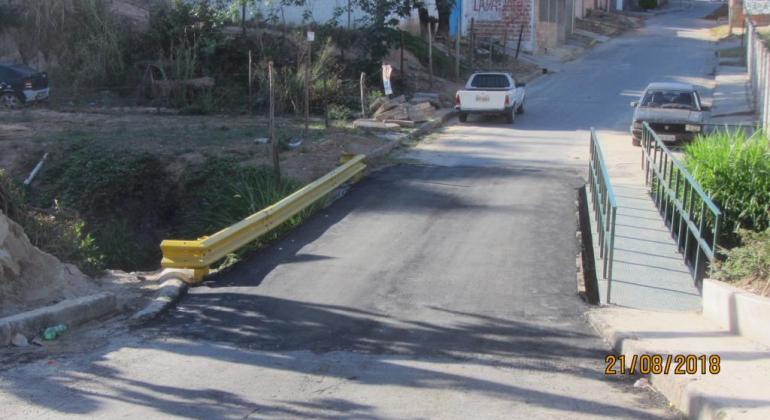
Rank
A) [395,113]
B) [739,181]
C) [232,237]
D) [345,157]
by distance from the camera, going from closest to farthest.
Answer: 1. [232,237]
2. [739,181]
3. [345,157]
4. [395,113]

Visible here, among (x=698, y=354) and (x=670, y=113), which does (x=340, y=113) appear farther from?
(x=698, y=354)

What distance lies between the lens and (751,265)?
8305 millimetres

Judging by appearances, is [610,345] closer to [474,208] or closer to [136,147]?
[474,208]

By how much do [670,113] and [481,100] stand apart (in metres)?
6.02

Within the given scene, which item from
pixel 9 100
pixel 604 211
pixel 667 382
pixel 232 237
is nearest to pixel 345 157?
pixel 604 211

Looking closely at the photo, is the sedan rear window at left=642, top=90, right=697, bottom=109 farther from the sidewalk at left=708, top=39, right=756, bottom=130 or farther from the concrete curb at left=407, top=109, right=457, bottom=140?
the concrete curb at left=407, top=109, right=457, bottom=140

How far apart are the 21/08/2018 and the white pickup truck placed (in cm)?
1878

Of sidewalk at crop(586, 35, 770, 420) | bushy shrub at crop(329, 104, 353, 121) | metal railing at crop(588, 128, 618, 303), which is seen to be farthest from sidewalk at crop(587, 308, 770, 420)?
bushy shrub at crop(329, 104, 353, 121)

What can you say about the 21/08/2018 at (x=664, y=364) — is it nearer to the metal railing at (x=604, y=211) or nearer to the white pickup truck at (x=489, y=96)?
the metal railing at (x=604, y=211)

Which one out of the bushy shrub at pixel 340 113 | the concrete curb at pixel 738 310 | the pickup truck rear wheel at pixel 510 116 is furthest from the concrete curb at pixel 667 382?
the pickup truck rear wheel at pixel 510 116

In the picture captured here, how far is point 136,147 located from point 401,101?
10.3m

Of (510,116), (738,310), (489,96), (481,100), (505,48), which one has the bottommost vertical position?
(738,310)

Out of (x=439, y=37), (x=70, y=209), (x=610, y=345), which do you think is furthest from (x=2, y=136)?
(x=439, y=37)

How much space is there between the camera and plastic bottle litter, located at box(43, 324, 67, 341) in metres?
7.75
